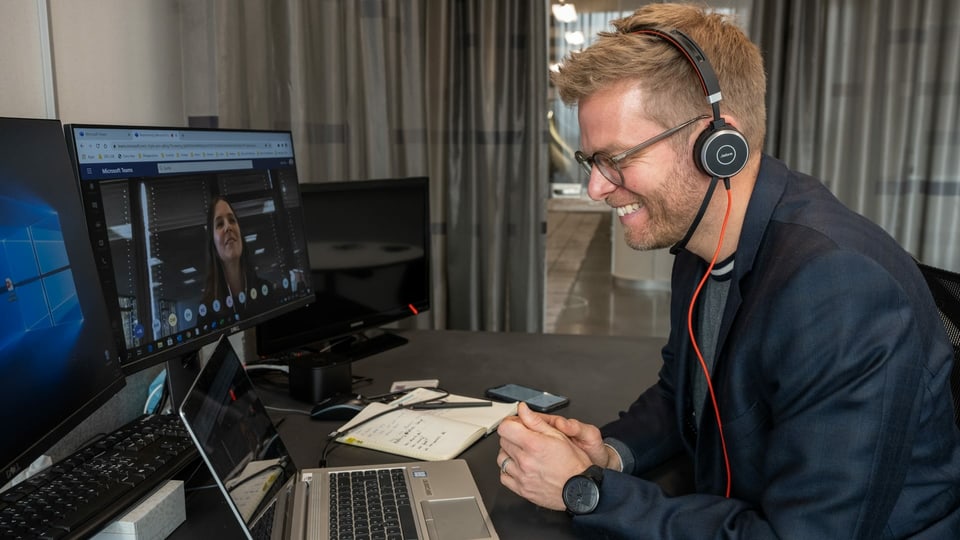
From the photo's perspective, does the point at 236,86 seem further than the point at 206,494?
Yes

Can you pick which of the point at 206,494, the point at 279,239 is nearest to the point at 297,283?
the point at 279,239

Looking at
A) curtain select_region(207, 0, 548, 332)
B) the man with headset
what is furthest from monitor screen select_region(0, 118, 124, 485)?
curtain select_region(207, 0, 548, 332)

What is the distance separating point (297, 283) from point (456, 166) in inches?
64.5

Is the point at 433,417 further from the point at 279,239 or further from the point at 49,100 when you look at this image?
the point at 49,100

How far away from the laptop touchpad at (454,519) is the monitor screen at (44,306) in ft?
1.43

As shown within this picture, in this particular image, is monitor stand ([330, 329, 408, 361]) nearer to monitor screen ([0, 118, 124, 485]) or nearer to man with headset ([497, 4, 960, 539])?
man with headset ([497, 4, 960, 539])

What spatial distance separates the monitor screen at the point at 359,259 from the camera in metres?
1.71

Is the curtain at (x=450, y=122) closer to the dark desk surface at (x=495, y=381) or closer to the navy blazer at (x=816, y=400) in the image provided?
the dark desk surface at (x=495, y=381)

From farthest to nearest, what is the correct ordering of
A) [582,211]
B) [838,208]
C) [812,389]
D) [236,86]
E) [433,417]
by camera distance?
[582,211]
[236,86]
[433,417]
[838,208]
[812,389]

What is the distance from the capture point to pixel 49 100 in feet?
4.73

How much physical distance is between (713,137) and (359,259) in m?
1.01

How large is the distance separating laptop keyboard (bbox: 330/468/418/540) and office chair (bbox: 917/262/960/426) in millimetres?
923

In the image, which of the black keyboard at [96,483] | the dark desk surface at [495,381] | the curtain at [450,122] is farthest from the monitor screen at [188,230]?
the curtain at [450,122]

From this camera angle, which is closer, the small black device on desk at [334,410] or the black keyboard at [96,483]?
the black keyboard at [96,483]
